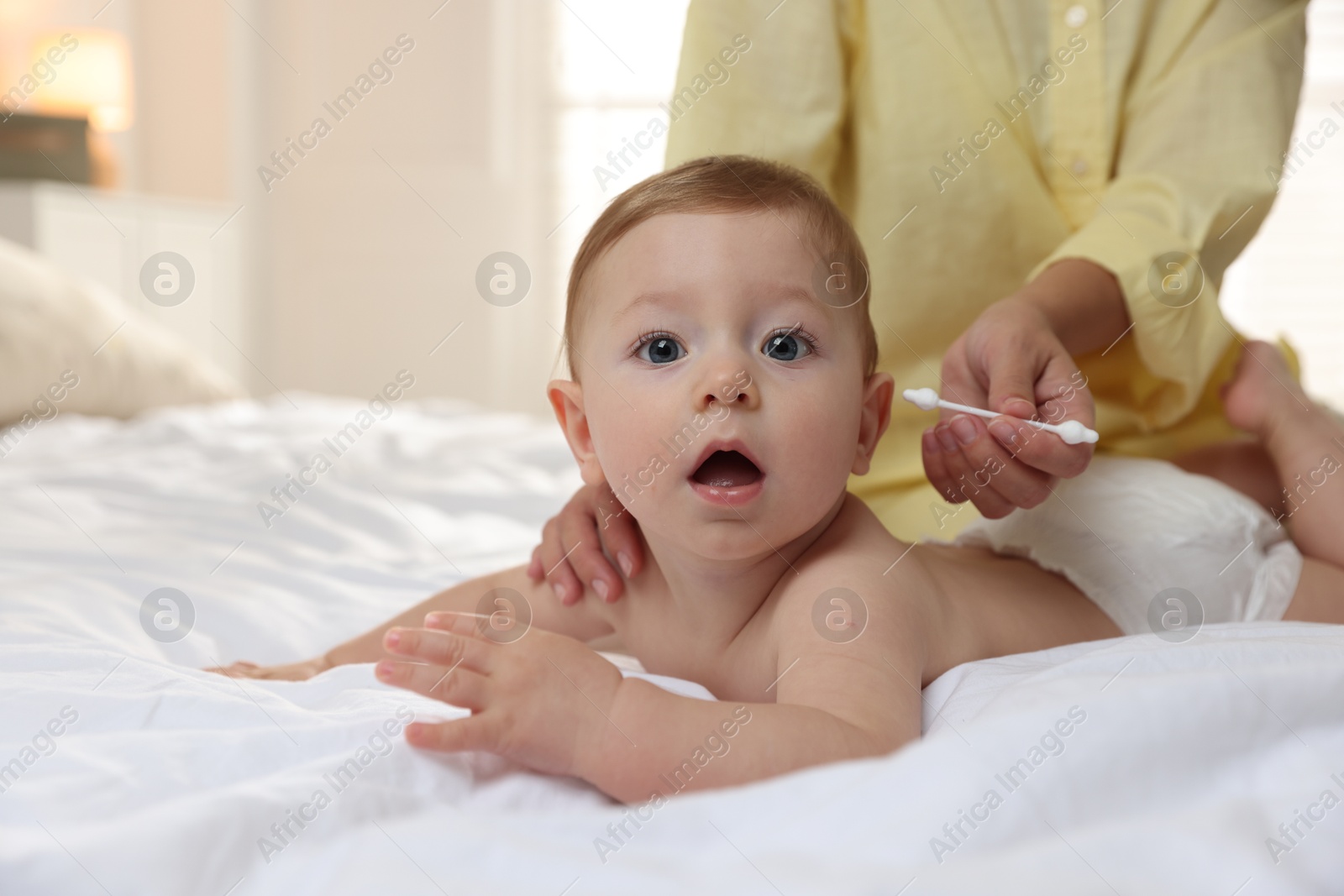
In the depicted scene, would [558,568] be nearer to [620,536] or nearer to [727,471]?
[620,536]

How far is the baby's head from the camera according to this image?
69cm

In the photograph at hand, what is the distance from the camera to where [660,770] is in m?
0.57

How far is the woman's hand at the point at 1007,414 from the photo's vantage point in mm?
722

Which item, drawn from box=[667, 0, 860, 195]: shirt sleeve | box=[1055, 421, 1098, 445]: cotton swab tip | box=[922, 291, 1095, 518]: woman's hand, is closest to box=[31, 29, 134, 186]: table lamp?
box=[667, 0, 860, 195]: shirt sleeve

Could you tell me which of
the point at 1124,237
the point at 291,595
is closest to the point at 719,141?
the point at 1124,237

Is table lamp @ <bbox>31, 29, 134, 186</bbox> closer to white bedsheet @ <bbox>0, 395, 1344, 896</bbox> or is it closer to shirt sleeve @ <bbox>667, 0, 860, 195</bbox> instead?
shirt sleeve @ <bbox>667, 0, 860, 195</bbox>

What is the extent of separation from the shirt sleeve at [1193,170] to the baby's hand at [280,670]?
0.71m

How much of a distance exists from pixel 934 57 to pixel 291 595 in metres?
0.84

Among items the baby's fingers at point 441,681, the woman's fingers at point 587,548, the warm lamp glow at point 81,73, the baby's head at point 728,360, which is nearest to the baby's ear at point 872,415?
the baby's head at point 728,360

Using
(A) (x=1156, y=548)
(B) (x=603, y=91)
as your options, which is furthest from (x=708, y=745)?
(B) (x=603, y=91)

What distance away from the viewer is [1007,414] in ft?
2.37

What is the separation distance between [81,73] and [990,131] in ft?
11.2

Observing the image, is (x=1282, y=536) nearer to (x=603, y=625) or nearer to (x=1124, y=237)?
(x=1124, y=237)

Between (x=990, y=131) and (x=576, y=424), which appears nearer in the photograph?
(x=576, y=424)
